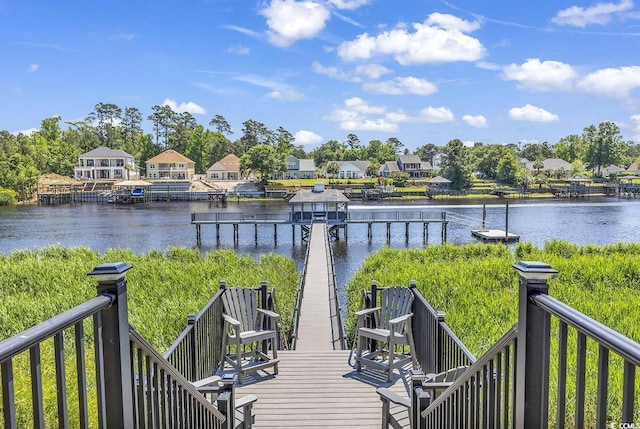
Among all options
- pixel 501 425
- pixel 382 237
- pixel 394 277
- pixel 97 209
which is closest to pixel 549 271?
pixel 501 425

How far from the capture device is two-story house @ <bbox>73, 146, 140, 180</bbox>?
78.5 metres

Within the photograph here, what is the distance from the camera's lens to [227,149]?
96.4 m

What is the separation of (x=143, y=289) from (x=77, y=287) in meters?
1.77

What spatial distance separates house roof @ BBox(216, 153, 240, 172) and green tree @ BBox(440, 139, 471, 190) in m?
36.1

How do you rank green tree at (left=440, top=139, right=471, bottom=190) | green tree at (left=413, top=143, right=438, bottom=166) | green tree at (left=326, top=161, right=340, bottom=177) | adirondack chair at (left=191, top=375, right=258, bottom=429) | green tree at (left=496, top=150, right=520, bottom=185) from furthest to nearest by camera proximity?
green tree at (left=413, top=143, right=438, bottom=166) < green tree at (left=326, top=161, right=340, bottom=177) < green tree at (left=496, top=150, right=520, bottom=185) < green tree at (left=440, top=139, right=471, bottom=190) < adirondack chair at (left=191, top=375, right=258, bottom=429)

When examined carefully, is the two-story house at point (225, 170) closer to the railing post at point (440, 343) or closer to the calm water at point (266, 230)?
the calm water at point (266, 230)

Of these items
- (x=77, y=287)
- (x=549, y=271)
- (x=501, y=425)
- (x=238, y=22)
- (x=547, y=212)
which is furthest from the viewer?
(x=547, y=212)

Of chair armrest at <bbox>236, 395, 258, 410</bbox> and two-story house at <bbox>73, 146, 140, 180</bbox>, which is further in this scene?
two-story house at <bbox>73, 146, 140, 180</bbox>

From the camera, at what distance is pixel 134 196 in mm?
68750

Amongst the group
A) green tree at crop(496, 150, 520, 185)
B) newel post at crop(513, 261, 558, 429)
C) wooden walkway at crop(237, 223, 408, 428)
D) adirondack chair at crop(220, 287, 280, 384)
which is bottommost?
wooden walkway at crop(237, 223, 408, 428)

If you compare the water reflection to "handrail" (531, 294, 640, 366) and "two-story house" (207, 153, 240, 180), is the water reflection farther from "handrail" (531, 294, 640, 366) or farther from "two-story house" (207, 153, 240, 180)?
"two-story house" (207, 153, 240, 180)

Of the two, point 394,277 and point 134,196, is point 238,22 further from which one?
point 134,196

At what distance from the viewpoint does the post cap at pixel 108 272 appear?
6.44ft

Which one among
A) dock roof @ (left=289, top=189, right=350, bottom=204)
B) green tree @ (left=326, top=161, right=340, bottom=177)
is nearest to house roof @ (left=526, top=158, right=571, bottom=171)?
green tree @ (left=326, top=161, right=340, bottom=177)
